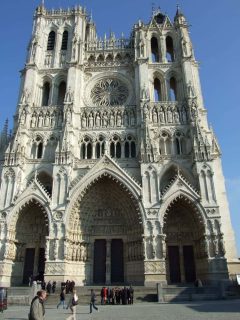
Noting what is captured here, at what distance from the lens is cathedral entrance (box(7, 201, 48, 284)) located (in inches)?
Result: 835

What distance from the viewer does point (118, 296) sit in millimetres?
15508

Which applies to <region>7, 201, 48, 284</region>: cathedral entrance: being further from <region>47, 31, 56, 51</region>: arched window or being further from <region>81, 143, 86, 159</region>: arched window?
<region>47, 31, 56, 51</region>: arched window

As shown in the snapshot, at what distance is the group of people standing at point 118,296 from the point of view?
1528 centimetres

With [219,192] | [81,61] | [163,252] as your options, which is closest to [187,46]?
[81,61]

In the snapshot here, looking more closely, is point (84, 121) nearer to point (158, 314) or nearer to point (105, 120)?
point (105, 120)

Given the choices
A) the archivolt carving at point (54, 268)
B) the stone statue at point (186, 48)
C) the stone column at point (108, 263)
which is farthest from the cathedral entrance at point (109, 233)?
the stone statue at point (186, 48)

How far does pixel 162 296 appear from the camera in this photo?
1577cm

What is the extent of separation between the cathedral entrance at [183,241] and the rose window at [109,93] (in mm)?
12086

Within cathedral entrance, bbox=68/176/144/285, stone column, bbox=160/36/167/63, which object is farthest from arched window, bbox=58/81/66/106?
cathedral entrance, bbox=68/176/144/285

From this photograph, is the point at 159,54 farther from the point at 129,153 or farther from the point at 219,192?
the point at 219,192

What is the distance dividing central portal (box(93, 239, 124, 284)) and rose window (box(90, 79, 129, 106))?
1325 centimetres

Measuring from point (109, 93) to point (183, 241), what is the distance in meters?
15.7

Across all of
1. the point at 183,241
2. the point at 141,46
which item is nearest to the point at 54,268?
the point at 183,241

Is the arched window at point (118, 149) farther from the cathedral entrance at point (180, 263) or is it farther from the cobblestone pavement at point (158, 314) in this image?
the cobblestone pavement at point (158, 314)
